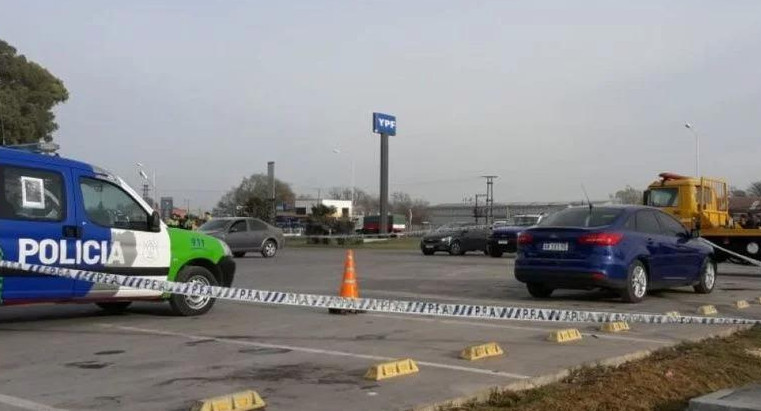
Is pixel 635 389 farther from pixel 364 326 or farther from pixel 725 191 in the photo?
pixel 725 191

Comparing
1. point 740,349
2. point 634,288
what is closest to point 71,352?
point 740,349

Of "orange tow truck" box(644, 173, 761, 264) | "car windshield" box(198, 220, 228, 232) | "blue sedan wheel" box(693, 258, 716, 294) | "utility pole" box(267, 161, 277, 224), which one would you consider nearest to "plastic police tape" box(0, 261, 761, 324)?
"blue sedan wheel" box(693, 258, 716, 294)

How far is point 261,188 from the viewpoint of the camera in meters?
118

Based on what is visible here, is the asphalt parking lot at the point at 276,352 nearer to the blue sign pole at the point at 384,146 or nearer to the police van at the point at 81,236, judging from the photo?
the police van at the point at 81,236

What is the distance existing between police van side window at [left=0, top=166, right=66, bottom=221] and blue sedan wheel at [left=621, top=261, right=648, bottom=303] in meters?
8.11

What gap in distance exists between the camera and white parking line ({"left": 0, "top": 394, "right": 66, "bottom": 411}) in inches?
208

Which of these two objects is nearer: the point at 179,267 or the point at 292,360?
the point at 292,360

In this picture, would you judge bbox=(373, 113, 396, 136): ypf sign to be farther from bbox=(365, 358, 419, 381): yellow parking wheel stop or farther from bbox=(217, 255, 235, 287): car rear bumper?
bbox=(365, 358, 419, 381): yellow parking wheel stop

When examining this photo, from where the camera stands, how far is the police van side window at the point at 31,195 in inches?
328

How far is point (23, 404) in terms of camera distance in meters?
5.41

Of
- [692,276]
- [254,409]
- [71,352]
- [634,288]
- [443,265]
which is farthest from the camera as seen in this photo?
[443,265]

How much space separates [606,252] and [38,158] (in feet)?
25.9

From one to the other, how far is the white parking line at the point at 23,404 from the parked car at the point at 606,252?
27.1 ft

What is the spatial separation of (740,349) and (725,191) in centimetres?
1722
